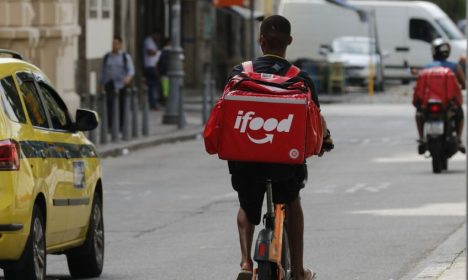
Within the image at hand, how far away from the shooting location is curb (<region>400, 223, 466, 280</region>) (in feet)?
37.6

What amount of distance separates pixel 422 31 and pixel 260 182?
167ft

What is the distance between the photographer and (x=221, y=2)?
45.8m

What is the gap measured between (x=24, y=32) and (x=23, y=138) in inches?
724

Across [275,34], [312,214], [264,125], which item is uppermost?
[275,34]

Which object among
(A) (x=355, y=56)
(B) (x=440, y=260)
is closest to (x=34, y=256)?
(B) (x=440, y=260)

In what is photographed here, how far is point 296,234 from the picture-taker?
29.7 ft

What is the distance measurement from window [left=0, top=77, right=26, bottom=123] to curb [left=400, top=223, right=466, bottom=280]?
8.91 feet

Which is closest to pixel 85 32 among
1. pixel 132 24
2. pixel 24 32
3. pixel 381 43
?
pixel 132 24

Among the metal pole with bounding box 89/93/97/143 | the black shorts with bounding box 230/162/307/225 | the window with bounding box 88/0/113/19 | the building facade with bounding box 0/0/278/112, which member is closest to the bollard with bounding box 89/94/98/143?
the metal pole with bounding box 89/93/97/143

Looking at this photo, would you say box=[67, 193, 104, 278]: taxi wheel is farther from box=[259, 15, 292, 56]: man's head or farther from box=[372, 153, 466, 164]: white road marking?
box=[372, 153, 466, 164]: white road marking

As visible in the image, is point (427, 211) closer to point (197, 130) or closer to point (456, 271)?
point (456, 271)

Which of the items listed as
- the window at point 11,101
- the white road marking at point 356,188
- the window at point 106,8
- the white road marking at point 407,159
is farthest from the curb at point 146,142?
the window at point 11,101

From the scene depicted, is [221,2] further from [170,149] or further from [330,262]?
[330,262]

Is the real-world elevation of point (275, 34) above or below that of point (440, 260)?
above
